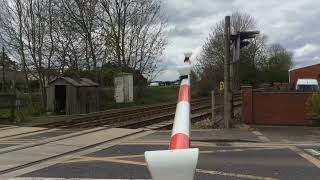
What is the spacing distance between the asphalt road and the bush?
21.9ft

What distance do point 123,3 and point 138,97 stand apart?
9566 millimetres

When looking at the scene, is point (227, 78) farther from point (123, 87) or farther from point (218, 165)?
point (123, 87)

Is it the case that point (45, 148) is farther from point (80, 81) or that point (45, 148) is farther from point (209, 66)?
point (209, 66)

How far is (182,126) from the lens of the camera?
2.18 metres

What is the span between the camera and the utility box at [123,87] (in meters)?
48.1

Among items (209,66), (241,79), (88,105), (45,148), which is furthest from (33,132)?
(241,79)

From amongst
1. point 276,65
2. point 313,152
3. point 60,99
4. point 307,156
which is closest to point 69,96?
→ point 60,99

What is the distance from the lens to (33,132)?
70.7 ft

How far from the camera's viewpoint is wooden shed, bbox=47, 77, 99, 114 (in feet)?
120

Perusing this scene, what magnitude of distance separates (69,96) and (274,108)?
17.7m

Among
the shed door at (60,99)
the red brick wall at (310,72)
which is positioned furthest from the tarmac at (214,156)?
the red brick wall at (310,72)

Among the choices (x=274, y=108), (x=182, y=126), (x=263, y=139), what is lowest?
(x=263, y=139)

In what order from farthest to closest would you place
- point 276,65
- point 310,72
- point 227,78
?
point 276,65, point 310,72, point 227,78

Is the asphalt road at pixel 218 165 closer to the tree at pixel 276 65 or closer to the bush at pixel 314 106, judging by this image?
the bush at pixel 314 106
